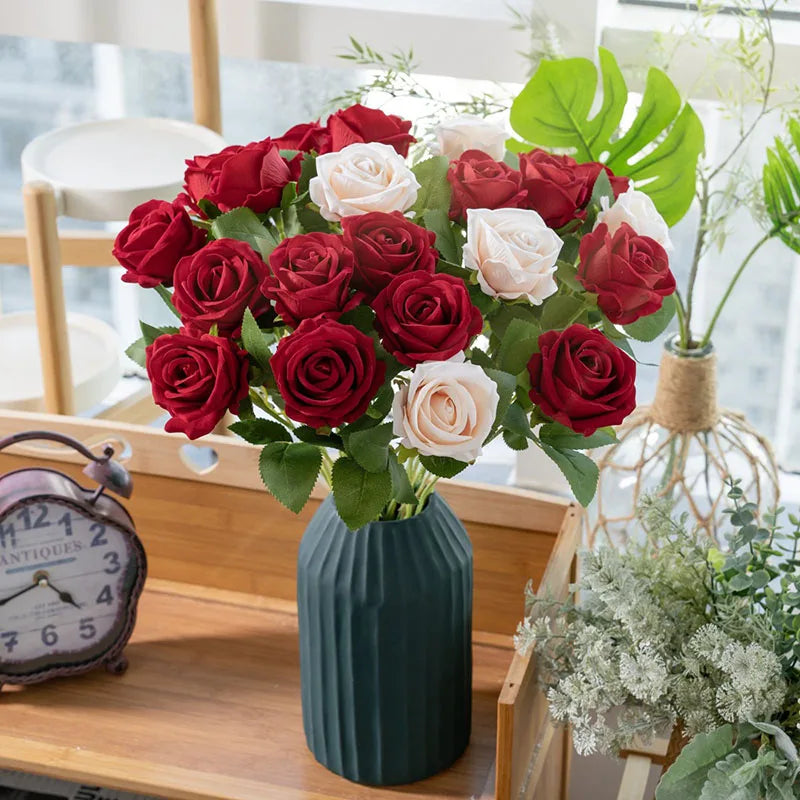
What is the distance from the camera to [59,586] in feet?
3.90

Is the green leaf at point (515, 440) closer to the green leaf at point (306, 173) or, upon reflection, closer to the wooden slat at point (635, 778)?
A: the green leaf at point (306, 173)

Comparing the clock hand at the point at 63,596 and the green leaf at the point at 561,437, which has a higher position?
the green leaf at the point at 561,437

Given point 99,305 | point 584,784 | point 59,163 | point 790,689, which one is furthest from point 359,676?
point 99,305

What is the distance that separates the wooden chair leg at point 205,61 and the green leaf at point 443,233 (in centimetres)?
85

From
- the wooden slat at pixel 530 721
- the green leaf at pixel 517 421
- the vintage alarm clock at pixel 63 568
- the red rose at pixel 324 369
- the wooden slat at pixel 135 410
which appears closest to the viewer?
the red rose at pixel 324 369

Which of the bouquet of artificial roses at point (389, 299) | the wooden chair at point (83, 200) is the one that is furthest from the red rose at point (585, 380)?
the wooden chair at point (83, 200)

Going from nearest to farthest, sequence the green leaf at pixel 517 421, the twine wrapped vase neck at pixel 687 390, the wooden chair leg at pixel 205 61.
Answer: the green leaf at pixel 517 421 < the twine wrapped vase neck at pixel 687 390 < the wooden chair leg at pixel 205 61

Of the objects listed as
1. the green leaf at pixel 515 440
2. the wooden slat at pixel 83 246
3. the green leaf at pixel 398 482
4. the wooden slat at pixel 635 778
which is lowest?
the wooden slat at pixel 635 778

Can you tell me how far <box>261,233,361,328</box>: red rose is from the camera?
0.82 m

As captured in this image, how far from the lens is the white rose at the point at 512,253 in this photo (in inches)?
32.9

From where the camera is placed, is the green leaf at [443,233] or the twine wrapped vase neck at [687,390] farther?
the twine wrapped vase neck at [687,390]

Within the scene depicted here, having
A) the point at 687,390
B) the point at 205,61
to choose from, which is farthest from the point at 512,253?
the point at 205,61

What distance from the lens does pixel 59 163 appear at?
1.62 m

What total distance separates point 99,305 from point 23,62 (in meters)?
0.42
